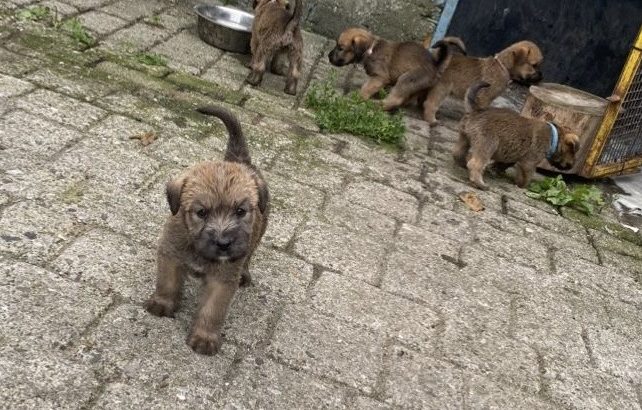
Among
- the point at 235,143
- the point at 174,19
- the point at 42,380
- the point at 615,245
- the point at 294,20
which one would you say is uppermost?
the point at 294,20

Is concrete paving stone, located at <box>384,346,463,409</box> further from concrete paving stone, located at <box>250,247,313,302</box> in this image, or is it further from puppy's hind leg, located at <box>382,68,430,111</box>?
puppy's hind leg, located at <box>382,68,430,111</box>

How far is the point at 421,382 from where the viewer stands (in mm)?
3846

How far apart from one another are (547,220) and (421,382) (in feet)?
9.68

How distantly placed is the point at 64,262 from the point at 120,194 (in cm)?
94

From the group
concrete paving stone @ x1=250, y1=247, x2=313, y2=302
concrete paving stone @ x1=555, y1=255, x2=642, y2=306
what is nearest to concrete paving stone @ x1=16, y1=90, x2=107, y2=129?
concrete paving stone @ x1=250, y1=247, x2=313, y2=302

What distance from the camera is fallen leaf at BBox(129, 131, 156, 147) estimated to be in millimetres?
5523

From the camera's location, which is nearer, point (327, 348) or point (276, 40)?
point (327, 348)

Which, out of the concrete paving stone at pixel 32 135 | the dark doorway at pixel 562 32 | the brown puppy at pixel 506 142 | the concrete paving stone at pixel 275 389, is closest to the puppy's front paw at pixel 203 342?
the concrete paving stone at pixel 275 389

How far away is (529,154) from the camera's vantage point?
6.66 meters

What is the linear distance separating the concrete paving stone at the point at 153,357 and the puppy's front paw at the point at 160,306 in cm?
3

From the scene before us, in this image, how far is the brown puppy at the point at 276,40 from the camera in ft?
23.7

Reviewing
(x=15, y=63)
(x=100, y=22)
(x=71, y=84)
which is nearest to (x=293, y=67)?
(x=100, y=22)

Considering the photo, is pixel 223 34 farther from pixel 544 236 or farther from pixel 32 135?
pixel 544 236

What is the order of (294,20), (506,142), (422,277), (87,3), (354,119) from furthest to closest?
1. (87,3)
2. (294,20)
3. (354,119)
4. (506,142)
5. (422,277)
